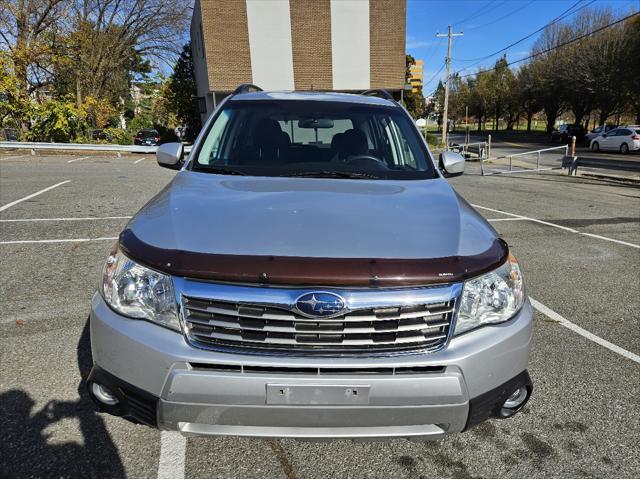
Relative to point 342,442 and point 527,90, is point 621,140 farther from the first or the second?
point 342,442

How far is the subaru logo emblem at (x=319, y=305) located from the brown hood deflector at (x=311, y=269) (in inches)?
1.8

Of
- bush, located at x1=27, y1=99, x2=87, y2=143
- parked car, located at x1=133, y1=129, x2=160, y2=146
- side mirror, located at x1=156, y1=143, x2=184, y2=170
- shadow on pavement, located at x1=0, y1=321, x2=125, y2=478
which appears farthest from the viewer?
parked car, located at x1=133, y1=129, x2=160, y2=146

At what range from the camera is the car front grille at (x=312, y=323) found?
1.82m

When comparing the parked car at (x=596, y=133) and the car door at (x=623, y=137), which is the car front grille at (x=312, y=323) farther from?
the parked car at (x=596, y=133)

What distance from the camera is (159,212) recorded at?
2.38 meters

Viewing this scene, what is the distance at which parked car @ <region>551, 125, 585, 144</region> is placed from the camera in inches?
1596

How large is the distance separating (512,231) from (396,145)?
4.46m

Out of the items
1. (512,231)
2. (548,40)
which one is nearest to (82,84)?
(512,231)

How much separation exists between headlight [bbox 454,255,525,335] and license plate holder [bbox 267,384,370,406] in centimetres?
48

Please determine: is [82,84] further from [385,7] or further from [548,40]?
[548,40]

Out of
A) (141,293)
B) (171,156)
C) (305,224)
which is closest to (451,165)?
(305,224)

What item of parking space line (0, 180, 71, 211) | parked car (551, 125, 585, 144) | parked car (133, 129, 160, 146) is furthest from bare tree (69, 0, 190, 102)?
parked car (551, 125, 585, 144)

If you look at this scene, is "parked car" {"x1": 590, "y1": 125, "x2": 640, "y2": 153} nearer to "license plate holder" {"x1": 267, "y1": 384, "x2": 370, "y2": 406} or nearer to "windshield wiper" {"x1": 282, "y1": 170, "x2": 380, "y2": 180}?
"windshield wiper" {"x1": 282, "y1": 170, "x2": 380, "y2": 180}

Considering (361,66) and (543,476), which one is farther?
(361,66)
